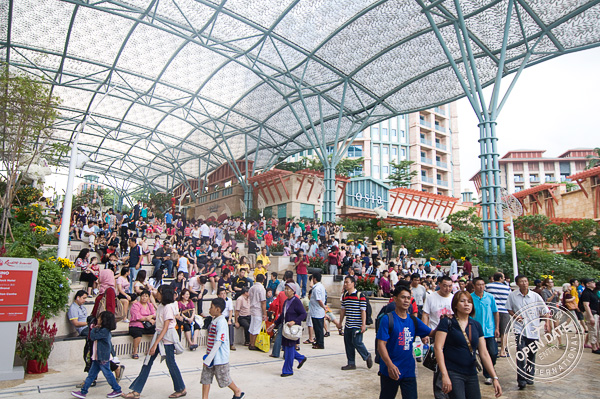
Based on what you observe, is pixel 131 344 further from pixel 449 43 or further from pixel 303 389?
pixel 449 43

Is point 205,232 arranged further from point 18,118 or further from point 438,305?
point 438,305

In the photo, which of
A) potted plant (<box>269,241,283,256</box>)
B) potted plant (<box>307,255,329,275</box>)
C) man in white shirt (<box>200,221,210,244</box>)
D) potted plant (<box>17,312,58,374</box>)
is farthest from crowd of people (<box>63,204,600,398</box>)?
potted plant (<box>269,241,283,256</box>)

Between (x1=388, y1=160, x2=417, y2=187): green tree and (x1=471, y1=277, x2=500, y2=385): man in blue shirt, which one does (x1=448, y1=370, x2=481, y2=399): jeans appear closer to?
(x1=471, y1=277, x2=500, y2=385): man in blue shirt

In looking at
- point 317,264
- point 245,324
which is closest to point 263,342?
point 245,324

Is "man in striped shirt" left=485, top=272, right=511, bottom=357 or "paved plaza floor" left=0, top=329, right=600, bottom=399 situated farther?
"man in striped shirt" left=485, top=272, right=511, bottom=357

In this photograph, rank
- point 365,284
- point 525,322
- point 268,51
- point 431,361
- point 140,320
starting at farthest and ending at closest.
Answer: point 268,51 → point 365,284 → point 140,320 → point 525,322 → point 431,361

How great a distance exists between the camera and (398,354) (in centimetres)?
397

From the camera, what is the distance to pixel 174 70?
88.9 ft

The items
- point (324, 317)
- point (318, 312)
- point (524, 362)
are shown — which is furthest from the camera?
point (324, 317)

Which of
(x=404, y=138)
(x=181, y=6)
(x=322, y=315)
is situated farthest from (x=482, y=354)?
(x=404, y=138)

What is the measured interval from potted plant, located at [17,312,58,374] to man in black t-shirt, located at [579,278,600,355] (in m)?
10.2

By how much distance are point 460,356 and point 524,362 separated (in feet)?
8.79

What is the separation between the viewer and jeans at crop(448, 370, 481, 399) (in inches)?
145

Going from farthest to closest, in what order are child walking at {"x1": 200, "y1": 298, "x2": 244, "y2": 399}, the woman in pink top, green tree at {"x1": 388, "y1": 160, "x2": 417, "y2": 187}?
green tree at {"x1": 388, "y1": 160, "x2": 417, "y2": 187}, the woman in pink top, child walking at {"x1": 200, "y1": 298, "x2": 244, "y2": 399}
